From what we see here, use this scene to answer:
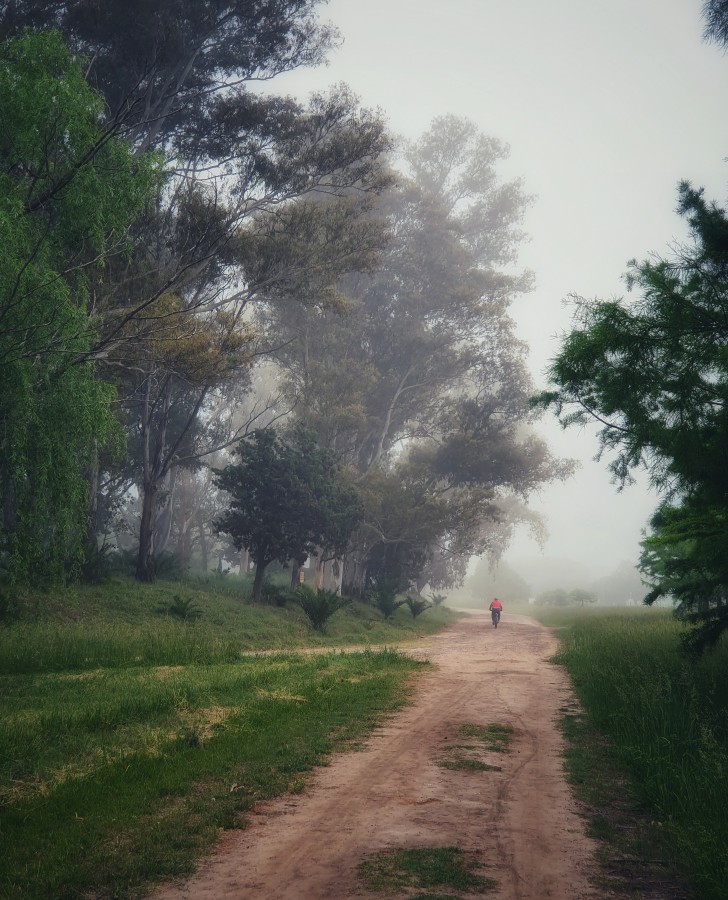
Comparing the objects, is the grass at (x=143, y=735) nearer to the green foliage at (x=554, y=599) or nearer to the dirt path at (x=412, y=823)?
the dirt path at (x=412, y=823)

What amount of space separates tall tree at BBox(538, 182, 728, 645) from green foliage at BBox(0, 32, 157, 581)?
27.2 ft

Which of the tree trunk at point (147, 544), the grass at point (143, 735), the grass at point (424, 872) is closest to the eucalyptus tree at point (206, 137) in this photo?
the tree trunk at point (147, 544)

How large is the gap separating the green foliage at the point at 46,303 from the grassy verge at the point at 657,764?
9.04m

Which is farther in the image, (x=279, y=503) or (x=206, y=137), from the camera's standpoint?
(x=279, y=503)

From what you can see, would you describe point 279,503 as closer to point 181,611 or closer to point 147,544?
point 147,544

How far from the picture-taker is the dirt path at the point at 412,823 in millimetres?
4168

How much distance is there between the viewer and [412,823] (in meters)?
5.18

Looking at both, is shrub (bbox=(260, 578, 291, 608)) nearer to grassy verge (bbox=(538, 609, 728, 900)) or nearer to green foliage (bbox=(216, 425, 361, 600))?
green foliage (bbox=(216, 425, 361, 600))

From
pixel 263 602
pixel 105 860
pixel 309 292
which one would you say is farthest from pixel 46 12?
pixel 105 860

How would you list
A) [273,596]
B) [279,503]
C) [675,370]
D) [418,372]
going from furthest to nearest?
[418,372]
[273,596]
[279,503]
[675,370]

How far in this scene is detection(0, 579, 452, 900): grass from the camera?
4.46 meters

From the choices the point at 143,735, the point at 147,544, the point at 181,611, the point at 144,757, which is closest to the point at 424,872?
the point at 144,757

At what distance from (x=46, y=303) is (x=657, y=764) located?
36.0 feet

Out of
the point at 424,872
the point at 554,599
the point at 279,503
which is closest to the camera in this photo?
the point at 424,872
